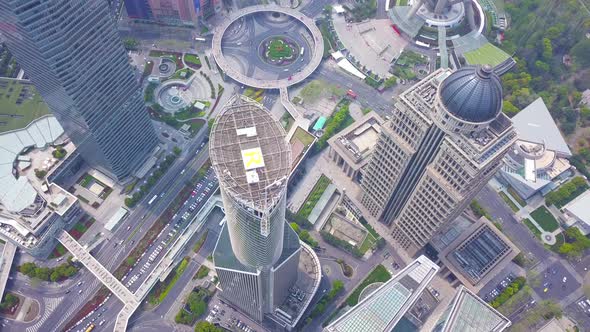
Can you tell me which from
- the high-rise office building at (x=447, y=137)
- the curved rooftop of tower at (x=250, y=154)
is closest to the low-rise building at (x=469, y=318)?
the high-rise office building at (x=447, y=137)

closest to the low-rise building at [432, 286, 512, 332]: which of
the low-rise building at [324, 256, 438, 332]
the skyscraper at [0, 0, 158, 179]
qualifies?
the low-rise building at [324, 256, 438, 332]

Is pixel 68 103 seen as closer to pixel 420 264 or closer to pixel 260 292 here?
pixel 260 292

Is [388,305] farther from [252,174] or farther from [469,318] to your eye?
[252,174]

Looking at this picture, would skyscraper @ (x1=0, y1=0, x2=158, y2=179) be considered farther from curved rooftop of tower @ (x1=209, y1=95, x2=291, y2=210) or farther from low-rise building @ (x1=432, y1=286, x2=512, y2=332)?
low-rise building @ (x1=432, y1=286, x2=512, y2=332)

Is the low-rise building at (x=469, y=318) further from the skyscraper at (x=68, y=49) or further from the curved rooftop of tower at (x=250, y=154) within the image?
the skyscraper at (x=68, y=49)

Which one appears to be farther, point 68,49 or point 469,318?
Result: point 68,49

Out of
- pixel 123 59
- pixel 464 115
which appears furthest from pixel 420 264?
pixel 123 59

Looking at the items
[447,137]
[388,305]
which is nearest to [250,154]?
[447,137]
